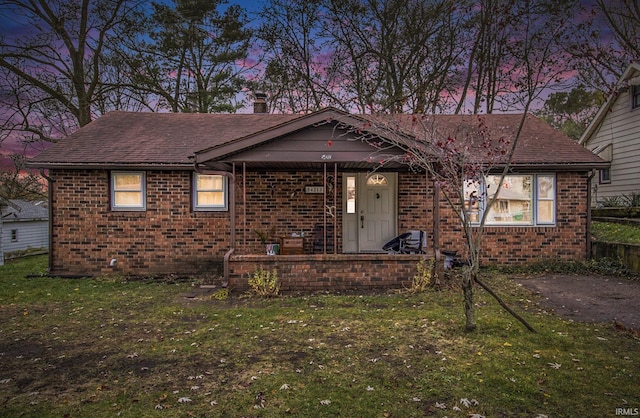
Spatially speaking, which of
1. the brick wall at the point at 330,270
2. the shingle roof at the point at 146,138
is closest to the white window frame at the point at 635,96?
the brick wall at the point at 330,270

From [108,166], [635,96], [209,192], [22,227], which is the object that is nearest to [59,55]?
[22,227]

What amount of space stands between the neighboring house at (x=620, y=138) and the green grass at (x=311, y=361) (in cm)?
1020

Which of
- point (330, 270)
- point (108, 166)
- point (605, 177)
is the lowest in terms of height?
point (330, 270)

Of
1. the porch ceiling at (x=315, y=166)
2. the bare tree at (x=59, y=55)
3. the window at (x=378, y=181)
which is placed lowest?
the window at (x=378, y=181)

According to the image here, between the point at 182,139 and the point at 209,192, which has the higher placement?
the point at 182,139

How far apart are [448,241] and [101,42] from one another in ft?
59.3

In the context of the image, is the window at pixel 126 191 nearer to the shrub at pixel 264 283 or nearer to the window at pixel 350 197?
the shrub at pixel 264 283

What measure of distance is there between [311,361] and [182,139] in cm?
862

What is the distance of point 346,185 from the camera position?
35.7 feet

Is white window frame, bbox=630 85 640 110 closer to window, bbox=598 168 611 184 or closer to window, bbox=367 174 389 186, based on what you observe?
window, bbox=598 168 611 184

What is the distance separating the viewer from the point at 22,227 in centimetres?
2128

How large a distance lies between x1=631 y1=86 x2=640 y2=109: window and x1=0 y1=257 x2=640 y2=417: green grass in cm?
1078

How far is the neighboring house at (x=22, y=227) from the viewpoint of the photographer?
19.7m

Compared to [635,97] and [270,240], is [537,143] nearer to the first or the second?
[635,97]
